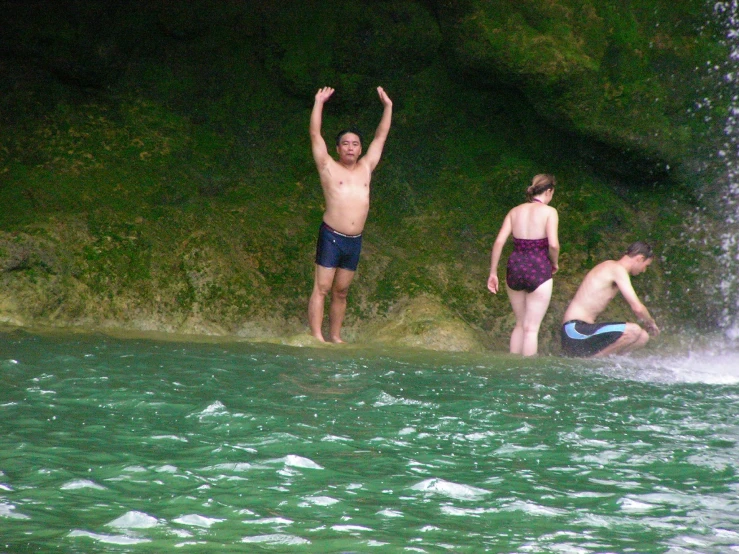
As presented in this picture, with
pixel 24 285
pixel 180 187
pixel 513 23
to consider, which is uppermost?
pixel 513 23

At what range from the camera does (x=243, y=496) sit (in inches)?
133

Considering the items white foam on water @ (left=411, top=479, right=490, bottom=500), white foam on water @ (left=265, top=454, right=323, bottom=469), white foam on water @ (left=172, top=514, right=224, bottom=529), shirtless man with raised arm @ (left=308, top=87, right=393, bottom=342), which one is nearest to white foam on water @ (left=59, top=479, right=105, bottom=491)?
white foam on water @ (left=172, top=514, right=224, bottom=529)

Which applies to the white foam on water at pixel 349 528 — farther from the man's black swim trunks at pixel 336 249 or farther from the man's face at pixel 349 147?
the man's face at pixel 349 147

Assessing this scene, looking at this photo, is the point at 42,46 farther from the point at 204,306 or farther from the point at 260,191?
the point at 204,306

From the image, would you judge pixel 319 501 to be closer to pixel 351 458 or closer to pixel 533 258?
pixel 351 458

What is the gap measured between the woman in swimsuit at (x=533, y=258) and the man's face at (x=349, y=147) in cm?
156

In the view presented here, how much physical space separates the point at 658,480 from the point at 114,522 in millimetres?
2292

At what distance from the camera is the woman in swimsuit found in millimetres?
8008

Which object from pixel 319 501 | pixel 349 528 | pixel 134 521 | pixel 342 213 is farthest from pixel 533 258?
pixel 134 521

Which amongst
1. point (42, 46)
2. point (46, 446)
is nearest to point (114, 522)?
point (46, 446)

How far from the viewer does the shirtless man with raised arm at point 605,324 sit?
316 inches

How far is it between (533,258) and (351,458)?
4.44 metres

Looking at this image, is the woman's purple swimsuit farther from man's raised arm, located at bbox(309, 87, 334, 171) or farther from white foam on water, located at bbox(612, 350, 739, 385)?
man's raised arm, located at bbox(309, 87, 334, 171)

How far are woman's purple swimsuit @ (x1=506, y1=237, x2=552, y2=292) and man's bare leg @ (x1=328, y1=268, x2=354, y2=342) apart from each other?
1545 millimetres
